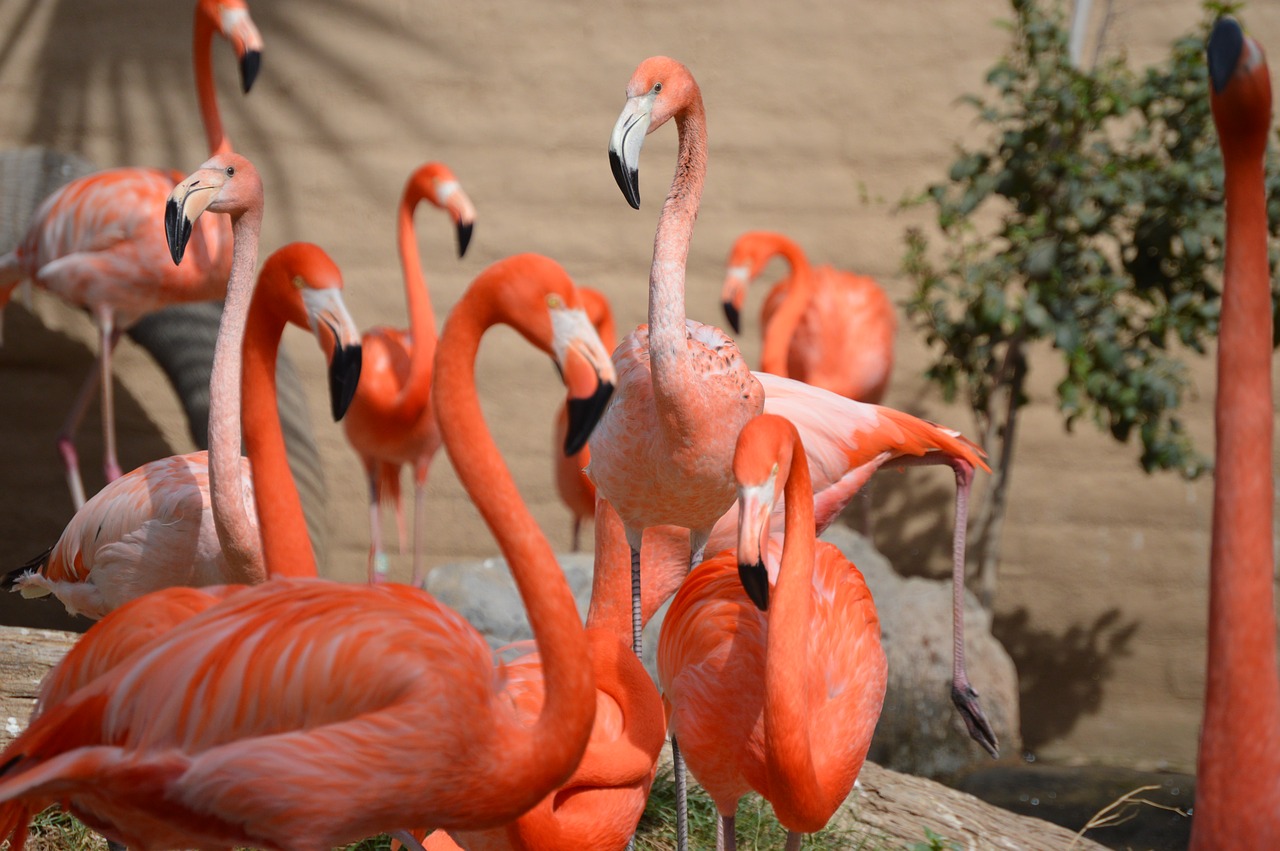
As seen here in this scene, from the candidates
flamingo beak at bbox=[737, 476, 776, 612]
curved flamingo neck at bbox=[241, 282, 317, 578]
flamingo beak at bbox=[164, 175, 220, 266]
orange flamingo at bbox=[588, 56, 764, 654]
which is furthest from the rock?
flamingo beak at bbox=[164, 175, 220, 266]

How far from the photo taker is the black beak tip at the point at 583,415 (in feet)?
5.32

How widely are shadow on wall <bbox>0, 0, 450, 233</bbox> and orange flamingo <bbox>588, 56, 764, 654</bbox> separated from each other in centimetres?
307

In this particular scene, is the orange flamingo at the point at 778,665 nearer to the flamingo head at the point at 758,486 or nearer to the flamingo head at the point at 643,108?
the flamingo head at the point at 758,486

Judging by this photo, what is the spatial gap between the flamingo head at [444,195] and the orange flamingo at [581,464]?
0.52m

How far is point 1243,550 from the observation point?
1.45m

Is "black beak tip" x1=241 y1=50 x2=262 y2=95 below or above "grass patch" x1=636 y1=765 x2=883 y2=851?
above

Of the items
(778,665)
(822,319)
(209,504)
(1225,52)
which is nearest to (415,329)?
(822,319)

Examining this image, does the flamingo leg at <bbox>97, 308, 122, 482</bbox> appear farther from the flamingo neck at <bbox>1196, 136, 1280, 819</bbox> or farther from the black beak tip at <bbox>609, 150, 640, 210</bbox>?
the flamingo neck at <bbox>1196, 136, 1280, 819</bbox>

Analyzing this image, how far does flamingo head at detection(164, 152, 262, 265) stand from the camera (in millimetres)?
2562

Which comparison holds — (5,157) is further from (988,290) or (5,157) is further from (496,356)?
(988,290)

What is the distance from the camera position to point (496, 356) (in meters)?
5.55

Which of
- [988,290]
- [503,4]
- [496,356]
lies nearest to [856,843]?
[988,290]

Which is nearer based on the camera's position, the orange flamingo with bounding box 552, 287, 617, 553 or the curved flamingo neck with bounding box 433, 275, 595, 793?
the curved flamingo neck with bounding box 433, 275, 595, 793

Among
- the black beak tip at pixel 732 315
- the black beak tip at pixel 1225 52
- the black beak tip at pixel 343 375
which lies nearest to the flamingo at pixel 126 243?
the black beak tip at pixel 732 315
